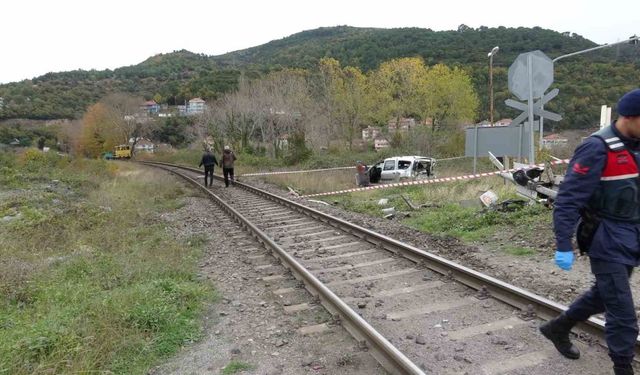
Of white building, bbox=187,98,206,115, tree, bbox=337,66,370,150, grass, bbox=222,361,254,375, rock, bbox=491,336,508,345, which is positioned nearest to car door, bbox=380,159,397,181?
rock, bbox=491,336,508,345

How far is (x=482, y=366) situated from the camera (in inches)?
139

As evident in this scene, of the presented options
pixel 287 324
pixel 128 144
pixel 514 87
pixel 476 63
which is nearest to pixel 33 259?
pixel 287 324

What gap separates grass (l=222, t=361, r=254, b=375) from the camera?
3.79m

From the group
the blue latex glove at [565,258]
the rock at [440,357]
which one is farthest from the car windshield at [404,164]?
the blue latex glove at [565,258]

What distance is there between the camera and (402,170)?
2334cm

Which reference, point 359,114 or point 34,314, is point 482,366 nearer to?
point 34,314

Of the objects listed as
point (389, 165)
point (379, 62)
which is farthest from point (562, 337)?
point (379, 62)

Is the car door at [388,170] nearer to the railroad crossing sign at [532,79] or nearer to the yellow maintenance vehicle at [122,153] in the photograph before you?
the railroad crossing sign at [532,79]

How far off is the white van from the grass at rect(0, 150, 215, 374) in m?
13.7

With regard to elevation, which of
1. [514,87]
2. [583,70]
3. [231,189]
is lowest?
[231,189]

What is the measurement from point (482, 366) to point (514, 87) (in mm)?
7023

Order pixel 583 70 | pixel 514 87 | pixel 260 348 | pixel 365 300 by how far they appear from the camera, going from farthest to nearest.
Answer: pixel 583 70
pixel 514 87
pixel 365 300
pixel 260 348

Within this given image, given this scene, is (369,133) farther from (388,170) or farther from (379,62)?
(379,62)

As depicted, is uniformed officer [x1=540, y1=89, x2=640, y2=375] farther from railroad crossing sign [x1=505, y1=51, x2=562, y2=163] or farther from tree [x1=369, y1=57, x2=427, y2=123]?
tree [x1=369, y1=57, x2=427, y2=123]
